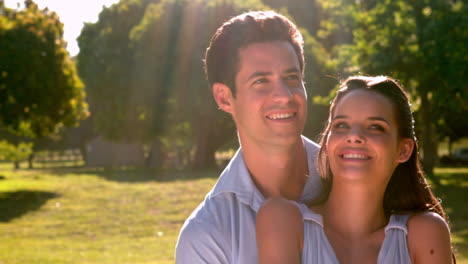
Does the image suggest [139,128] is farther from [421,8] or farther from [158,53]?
[421,8]

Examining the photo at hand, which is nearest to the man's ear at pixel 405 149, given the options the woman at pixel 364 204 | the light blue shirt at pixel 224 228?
the woman at pixel 364 204

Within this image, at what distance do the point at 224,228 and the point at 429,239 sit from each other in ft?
3.14

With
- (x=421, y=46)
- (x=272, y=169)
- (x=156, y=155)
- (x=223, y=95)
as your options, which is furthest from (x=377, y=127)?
(x=156, y=155)

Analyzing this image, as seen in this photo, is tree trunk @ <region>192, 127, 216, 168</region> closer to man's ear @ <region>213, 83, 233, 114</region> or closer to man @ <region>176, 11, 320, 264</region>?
man's ear @ <region>213, 83, 233, 114</region>

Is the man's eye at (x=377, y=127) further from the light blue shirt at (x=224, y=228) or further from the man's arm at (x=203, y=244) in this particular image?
the man's arm at (x=203, y=244)

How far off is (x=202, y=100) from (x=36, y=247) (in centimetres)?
2154

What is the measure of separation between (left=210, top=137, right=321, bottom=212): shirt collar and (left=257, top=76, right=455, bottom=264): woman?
6.0 inches

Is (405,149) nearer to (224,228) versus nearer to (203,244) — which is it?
(224,228)

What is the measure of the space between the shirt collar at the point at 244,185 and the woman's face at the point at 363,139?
1.16 feet

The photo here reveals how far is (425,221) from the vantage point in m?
3.44

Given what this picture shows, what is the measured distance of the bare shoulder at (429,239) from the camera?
3.35 meters

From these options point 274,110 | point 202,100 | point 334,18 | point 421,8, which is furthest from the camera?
point 202,100

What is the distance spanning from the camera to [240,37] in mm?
3977

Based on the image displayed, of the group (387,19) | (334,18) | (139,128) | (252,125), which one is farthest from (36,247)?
(139,128)
